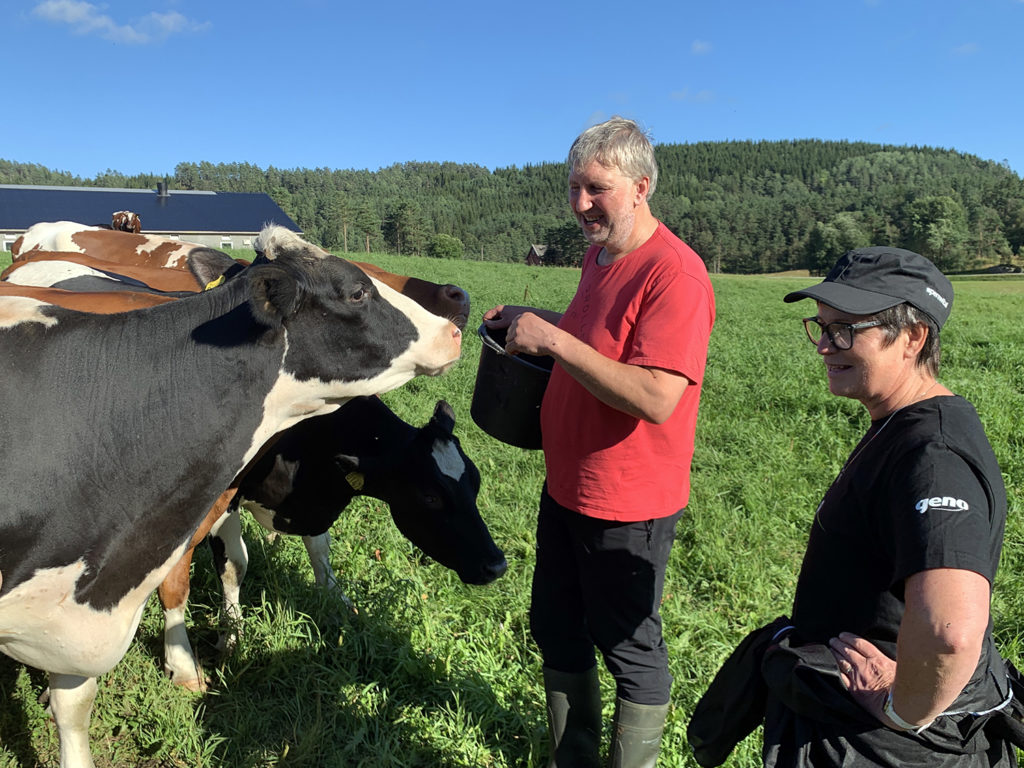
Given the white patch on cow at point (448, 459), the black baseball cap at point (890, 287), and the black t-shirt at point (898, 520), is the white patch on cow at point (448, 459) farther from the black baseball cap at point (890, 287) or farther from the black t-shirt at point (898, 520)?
the black baseball cap at point (890, 287)

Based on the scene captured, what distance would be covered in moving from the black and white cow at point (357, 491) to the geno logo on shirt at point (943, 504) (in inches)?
101

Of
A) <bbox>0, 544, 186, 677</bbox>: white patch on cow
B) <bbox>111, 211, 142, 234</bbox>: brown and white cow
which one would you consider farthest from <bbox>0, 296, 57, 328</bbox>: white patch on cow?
<bbox>111, 211, 142, 234</bbox>: brown and white cow

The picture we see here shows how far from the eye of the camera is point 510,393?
2.96 meters

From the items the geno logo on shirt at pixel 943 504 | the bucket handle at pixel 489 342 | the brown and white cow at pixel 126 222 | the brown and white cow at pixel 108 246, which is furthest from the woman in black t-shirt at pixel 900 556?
the brown and white cow at pixel 126 222

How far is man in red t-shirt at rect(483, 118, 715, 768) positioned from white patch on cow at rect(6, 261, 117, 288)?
12.7 ft

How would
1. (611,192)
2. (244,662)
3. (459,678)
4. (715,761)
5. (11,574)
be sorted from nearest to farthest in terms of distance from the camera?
(715,761) → (11,574) → (611,192) → (459,678) → (244,662)

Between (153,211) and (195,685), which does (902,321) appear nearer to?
(195,685)

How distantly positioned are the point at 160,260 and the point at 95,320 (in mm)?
5778

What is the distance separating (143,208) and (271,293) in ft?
173

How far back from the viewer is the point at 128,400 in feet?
7.77

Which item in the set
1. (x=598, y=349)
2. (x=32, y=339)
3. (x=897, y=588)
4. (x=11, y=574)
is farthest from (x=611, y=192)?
(x=11, y=574)

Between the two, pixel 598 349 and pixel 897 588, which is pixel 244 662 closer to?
pixel 598 349

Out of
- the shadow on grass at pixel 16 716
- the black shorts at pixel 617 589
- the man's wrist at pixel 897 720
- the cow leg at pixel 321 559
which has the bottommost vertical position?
the shadow on grass at pixel 16 716

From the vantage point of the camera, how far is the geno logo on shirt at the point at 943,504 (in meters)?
1.31
